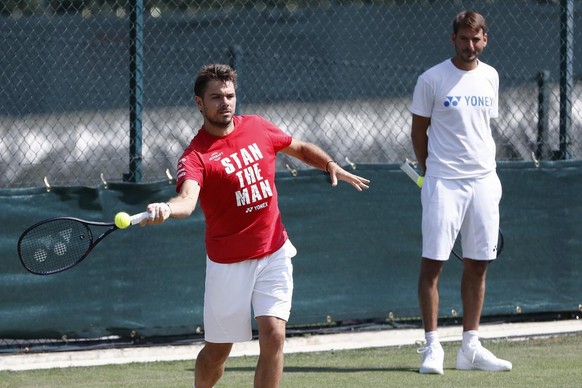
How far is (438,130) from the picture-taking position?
6438 mm

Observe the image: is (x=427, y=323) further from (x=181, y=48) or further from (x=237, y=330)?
(x=181, y=48)

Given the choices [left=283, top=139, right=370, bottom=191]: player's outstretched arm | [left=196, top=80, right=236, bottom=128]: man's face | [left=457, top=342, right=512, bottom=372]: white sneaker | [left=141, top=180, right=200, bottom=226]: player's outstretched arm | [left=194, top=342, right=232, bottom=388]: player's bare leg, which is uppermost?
[left=196, top=80, right=236, bottom=128]: man's face

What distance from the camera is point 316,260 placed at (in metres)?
7.64

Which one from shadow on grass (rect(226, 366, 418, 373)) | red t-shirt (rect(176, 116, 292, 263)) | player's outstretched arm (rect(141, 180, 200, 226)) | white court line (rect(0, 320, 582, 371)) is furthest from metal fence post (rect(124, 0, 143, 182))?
player's outstretched arm (rect(141, 180, 200, 226))

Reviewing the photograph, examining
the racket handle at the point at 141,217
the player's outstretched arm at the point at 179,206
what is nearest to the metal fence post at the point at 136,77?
the player's outstretched arm at the point at 179,206

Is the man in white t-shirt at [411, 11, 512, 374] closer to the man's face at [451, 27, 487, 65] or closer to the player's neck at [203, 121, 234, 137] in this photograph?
the man's face at [451, 27, 487, 65]

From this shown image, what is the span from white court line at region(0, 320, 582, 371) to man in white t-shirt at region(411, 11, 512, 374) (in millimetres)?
1086

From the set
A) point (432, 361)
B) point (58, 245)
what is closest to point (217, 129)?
point (58, 245)

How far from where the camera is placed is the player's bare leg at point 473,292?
6520mm

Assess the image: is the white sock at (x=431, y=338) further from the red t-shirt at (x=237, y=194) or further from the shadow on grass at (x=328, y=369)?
the red t-shirt at (x=237, y=194)

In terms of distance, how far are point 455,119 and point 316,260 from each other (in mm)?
1687

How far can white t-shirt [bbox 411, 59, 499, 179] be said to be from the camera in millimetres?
6387

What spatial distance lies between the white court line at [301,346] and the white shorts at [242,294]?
2.02 meters

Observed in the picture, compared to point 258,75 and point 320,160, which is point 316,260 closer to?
point 258,75
